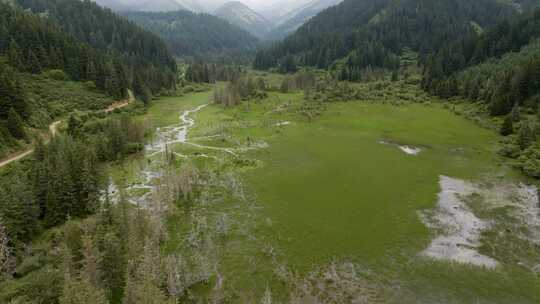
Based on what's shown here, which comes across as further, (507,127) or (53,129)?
(507,127)

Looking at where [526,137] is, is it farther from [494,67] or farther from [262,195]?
[494,67]

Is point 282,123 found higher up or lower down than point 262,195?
higher up

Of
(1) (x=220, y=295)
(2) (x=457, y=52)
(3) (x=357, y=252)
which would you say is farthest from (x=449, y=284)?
(2) (x=457, y=52)

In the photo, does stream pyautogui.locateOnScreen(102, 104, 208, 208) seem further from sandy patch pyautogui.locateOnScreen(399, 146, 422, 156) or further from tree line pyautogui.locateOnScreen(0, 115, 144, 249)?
sandy patch pyautogui.locateOnScreen(399, 146, 422, 156)

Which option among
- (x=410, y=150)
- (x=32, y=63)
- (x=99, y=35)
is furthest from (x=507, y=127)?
(x=99, y=35)

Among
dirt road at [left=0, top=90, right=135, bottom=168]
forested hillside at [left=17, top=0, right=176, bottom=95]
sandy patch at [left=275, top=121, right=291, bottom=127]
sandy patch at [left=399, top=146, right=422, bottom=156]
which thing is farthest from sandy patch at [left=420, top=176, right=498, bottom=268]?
forested hillside at [left=17, top=0, right=176, bottom=95]
